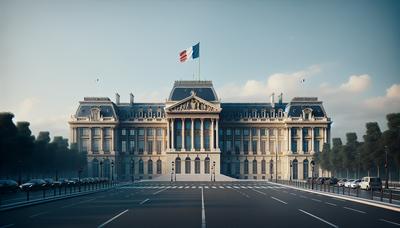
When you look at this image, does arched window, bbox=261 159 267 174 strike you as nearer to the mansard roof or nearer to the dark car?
the mansard roof

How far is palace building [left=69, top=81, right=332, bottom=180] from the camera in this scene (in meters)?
145

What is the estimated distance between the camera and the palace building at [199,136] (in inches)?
5694

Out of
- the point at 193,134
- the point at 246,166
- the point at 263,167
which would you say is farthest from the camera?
the point at 246,166

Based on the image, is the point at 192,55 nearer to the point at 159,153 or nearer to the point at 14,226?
the point at 159,153

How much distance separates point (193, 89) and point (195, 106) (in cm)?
702

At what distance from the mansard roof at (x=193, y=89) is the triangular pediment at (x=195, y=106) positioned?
4.30 m

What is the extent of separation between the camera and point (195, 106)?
144m

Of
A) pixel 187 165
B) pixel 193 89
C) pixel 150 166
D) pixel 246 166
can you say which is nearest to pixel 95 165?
pixel 150 166

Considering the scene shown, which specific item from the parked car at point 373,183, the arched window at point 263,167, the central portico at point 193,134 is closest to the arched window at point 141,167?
the central portico at point 193,134

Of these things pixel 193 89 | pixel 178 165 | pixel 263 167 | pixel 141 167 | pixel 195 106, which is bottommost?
pixel 263 167

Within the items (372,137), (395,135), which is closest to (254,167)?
(372,137)

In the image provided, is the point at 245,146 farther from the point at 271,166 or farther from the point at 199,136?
the point at 199,136

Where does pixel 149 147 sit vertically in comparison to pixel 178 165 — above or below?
above

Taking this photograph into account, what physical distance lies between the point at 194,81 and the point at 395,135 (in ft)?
242
